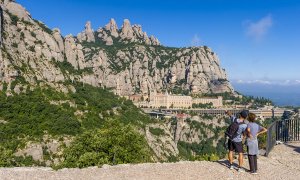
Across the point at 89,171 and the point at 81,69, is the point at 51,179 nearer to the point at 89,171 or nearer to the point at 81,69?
the point at 89,171

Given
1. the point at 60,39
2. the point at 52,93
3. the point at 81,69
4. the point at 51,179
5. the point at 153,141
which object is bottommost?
the point at 153,141

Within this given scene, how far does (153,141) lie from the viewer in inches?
4412

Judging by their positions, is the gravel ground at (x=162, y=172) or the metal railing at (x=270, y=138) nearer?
the gravel ground at (x=162, y=172)

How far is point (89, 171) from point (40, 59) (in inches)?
4345

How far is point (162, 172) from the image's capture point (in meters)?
18.7

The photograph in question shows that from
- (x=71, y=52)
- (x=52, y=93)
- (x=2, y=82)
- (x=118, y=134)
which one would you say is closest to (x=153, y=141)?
(x=52, y=93)

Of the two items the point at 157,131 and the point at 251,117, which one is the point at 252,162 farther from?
the point at 157,131

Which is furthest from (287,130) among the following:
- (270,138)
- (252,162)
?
(252,162)

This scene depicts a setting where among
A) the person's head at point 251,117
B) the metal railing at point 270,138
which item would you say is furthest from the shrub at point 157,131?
the person's head at point 251,117

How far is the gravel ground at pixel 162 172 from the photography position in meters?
17.7

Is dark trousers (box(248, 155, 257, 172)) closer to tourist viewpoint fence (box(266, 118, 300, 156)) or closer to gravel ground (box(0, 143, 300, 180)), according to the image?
gravel ground (box(0, 143, 300, 180))

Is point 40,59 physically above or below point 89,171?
above

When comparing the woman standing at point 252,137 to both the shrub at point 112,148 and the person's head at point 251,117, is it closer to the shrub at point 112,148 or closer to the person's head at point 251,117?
the person's head at point 251,117

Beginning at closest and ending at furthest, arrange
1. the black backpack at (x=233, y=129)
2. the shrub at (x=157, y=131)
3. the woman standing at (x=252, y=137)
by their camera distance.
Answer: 1. the woman standing at (x=252, y=137)
2. the black backpack at (x=233, y=129)
3. the shrub at (x=157, y=131)
